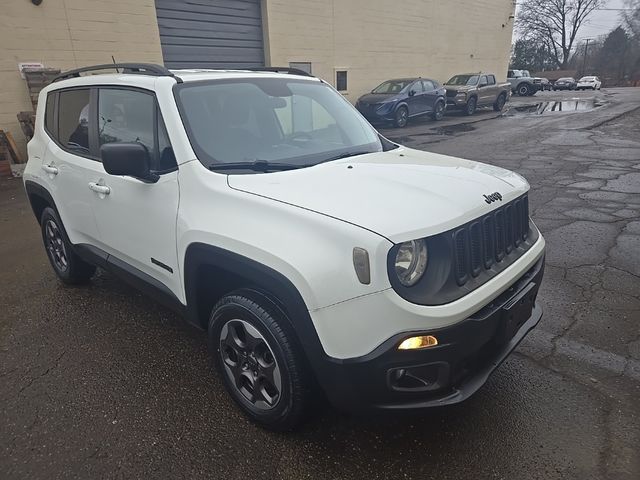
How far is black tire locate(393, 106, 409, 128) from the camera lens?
16.3m

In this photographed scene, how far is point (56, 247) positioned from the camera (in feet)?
14.4

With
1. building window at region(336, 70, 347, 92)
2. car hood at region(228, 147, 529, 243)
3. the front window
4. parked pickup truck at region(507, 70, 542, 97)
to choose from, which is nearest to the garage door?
building window at region(336, 70, 347, 92)

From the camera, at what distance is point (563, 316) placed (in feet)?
11.8

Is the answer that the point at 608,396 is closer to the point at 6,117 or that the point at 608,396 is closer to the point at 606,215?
the point at 606,215

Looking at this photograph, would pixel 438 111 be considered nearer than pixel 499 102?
Yes

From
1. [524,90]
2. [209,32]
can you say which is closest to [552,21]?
[524,90]

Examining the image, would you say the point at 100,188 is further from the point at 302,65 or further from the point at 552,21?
the point at 552,21

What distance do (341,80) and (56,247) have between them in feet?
49.1

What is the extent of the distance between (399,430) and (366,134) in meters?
2.08

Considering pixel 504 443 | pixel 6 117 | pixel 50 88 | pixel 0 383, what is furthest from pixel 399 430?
pixel 6 117

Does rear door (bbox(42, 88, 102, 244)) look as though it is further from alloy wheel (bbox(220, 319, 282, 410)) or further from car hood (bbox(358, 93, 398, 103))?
car hood (bbox(358, 93, 398, 103))

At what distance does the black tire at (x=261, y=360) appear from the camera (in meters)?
2.18

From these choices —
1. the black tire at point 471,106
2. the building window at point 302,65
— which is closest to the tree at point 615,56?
the black tire at point 471,106

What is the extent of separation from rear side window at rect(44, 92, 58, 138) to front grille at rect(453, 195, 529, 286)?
3.57 m
